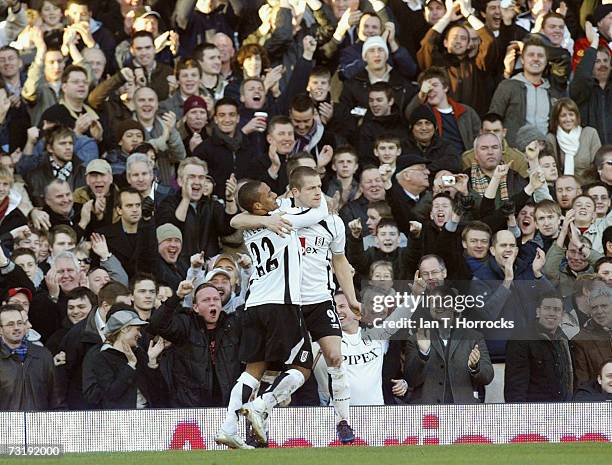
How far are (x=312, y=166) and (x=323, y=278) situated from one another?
191 inches

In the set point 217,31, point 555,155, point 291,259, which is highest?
point 217,31

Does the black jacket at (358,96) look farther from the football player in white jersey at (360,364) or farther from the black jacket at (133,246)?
the football player in white jersey at (360,364)

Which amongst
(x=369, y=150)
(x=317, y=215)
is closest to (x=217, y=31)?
(x=369, y=150)

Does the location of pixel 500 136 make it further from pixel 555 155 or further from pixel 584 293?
pixel 584 293

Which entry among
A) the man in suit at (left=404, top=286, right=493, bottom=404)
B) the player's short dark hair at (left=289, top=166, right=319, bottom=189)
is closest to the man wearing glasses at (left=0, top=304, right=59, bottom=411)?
the man in suit at (left=404, top=286, right=493, bottom=404)

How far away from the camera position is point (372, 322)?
14062 mm

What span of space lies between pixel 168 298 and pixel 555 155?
537cm

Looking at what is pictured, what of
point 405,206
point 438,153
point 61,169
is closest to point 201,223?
point 61,169

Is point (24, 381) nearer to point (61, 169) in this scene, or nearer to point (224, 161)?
point (61, 169)

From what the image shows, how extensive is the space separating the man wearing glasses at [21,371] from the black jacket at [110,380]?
0.39m

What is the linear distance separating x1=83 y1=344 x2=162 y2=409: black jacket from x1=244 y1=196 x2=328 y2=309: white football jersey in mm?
3975

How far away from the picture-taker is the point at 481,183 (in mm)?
15539

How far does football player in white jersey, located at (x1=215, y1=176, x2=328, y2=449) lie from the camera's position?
9781 millimetres

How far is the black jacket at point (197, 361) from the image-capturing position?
44.5 ft
